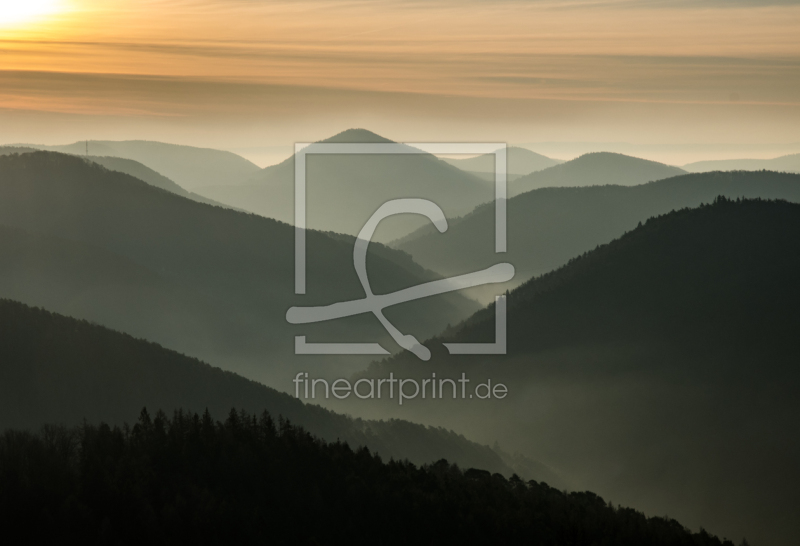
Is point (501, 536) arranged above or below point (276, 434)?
below

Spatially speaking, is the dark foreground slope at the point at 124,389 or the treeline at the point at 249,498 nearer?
the treeline at the point at 249,498

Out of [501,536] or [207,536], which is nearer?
[207,536]

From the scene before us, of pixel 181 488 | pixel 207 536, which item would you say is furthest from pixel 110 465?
pixel 207 536

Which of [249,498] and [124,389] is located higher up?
[249,498]

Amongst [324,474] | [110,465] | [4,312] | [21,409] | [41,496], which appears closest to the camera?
[41,496]

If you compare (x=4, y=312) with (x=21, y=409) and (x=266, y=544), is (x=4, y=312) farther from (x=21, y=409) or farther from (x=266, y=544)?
(x=266, y=544)
